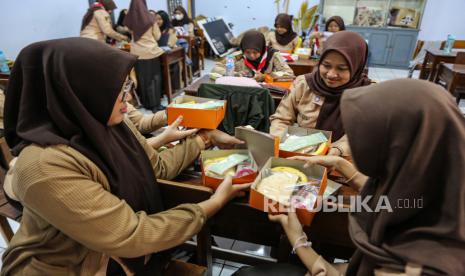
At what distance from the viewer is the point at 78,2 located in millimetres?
4992

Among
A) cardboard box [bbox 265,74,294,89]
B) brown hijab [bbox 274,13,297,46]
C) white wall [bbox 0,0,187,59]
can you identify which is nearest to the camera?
cardboard box [bbox 265,74,294,89]

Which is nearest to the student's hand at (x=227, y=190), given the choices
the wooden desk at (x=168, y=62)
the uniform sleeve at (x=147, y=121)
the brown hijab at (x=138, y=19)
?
the uniform sleeve at (x=147, y=121)

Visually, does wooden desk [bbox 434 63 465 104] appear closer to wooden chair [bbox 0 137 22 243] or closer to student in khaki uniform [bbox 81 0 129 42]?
wooden chair [bbox 0 137 22 243]

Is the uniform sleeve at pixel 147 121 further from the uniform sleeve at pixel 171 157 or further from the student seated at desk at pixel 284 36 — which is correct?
the student seated at desk at pixel 284 36

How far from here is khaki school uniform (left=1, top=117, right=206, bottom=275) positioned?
806mm

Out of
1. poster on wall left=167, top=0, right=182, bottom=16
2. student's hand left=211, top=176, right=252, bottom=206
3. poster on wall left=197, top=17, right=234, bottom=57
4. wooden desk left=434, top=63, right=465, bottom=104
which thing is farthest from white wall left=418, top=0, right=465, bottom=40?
student's hand left=211, top=176, right=252, bottom=206

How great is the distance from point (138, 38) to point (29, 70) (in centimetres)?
346

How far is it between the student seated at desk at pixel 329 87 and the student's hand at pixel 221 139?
27cm

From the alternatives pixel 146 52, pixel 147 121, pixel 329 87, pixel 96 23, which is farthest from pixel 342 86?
pixel 96 23

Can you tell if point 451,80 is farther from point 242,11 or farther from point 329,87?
point 242,11

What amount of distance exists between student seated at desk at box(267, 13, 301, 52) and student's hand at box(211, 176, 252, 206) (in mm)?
3993

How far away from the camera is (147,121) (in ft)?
6.37

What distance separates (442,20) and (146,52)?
7.05 m

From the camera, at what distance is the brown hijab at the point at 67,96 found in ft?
2.80
